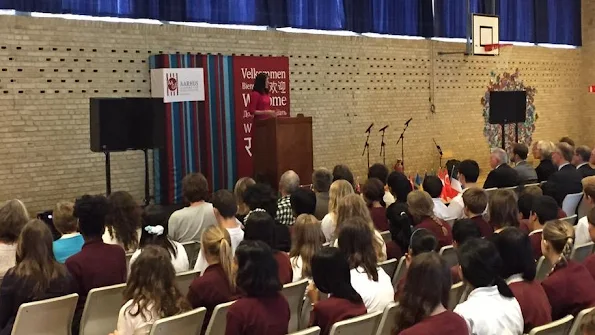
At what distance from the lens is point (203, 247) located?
3998 millimetres

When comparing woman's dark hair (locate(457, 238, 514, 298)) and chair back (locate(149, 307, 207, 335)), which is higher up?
woman's dark hair (locate(457, 238, 514, 298))

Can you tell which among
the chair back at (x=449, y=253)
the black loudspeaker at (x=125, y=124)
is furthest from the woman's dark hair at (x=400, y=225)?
the black loudspeaker at (x=125, y=124)

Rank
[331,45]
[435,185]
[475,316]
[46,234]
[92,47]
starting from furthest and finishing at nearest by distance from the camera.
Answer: [331,45] → [92,47] → [435,185] → [46,234] → [475,316]

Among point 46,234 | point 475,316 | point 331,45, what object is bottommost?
point 475,316

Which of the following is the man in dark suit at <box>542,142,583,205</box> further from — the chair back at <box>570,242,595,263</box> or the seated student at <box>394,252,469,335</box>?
the seated student at <box>394,252,469,335</box>

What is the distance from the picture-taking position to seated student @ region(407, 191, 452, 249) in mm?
5309

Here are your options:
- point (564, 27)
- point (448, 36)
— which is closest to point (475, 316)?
point (448, 36)

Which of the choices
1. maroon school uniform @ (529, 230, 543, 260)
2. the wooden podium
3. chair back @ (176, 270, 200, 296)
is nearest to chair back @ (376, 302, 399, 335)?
chair back @ (176, 270, 200, 296)

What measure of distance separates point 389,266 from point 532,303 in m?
1.31

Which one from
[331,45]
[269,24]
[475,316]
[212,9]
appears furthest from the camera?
[331,45]

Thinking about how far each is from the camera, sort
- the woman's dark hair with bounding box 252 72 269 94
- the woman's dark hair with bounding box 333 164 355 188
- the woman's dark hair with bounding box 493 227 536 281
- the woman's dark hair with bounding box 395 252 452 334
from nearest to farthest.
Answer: the woman's dark hair with bounding box 395 252 452 334 < the woman's dark hair with bounding box 493 227 536 281 < the woman's dark hair with bounding box 333 164 355 188 < the woman's dark hair with bounding box 252 72 269 94

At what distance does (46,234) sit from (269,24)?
8.78 m

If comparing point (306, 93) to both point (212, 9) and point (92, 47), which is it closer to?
point (212, 9)

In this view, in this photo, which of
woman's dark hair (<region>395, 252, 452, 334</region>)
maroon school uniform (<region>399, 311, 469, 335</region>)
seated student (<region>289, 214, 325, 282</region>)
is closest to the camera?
maroon school uniform (<region>399, 311, 469, 335</region>)
